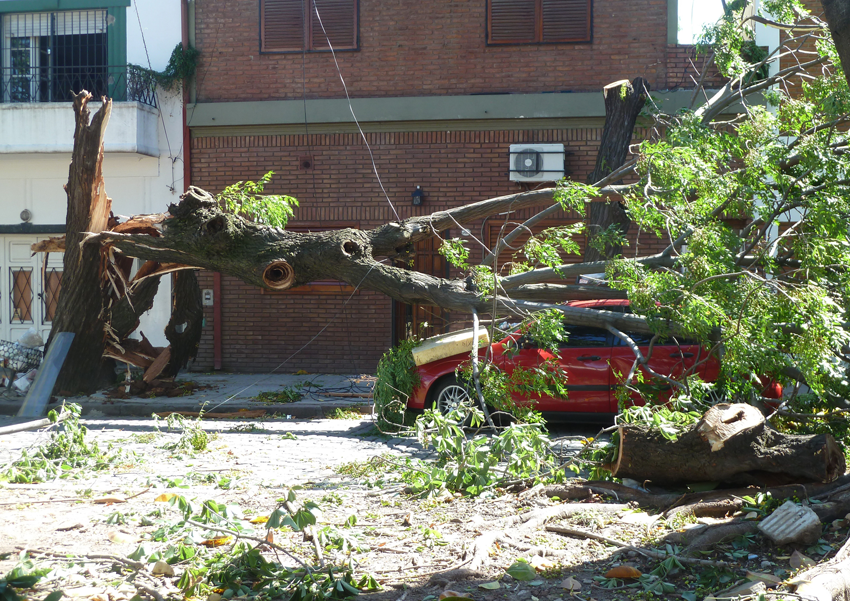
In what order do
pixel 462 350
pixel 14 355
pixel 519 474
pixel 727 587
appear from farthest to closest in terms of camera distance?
1. pixel 14 355
2. pixel 462 350
3. pixel 519 474
4. pixel 727 587

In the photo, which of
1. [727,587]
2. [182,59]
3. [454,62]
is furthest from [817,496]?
[182,59]

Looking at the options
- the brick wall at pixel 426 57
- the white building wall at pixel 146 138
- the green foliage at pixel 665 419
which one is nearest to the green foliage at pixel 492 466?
the green foliage at pixel 665 419

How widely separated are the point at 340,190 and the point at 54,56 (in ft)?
21.3

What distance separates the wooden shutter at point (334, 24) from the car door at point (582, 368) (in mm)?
8009

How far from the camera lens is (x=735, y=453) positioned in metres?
5.58

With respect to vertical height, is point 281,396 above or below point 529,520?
below

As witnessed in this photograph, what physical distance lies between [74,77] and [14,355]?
609 centimetres

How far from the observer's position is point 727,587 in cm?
417

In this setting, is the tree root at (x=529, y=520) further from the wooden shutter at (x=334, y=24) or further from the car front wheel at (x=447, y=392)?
the wooden shutter at (x=334, y=24)

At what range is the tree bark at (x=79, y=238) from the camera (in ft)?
38.3

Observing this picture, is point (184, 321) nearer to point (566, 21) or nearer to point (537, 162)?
point (537, 162)

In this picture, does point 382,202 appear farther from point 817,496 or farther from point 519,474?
point 817,496

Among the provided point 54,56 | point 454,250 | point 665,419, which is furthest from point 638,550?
point 54,56

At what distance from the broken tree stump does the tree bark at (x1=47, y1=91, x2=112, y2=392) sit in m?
8.76
